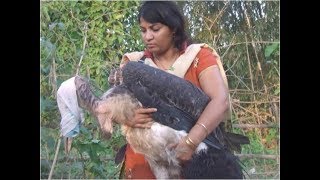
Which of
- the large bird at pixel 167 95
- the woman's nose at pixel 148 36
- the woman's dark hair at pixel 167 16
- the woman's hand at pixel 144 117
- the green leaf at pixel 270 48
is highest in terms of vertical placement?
the woman's dark hair at pixel 167 16

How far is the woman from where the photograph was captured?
227 centimetres

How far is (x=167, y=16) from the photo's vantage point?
2.27 meters

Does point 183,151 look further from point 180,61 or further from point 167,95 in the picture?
point 180,61

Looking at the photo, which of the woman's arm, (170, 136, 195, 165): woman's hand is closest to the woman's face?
the woman's arm

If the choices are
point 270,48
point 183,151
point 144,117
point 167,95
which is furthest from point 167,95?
point 270,48

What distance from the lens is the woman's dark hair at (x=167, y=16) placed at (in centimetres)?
227

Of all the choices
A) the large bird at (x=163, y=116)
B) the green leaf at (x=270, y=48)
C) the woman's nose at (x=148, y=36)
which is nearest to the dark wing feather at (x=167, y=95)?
the large bird at (x=163, y=116)

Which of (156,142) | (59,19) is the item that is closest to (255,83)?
(156,142)

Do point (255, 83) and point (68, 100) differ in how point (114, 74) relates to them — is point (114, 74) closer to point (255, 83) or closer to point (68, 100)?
point (68, 100)

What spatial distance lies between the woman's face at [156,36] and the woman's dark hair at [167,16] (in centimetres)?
2

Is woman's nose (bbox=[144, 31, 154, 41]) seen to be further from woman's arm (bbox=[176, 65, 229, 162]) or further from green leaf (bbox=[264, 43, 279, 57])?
green leaf (bbox=[264, 43, 279, 57])

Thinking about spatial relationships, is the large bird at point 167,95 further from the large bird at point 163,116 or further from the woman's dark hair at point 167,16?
the woman's dark hair at point 167,16

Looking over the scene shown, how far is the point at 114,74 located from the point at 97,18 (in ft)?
0.80

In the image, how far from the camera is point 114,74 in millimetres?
2328
